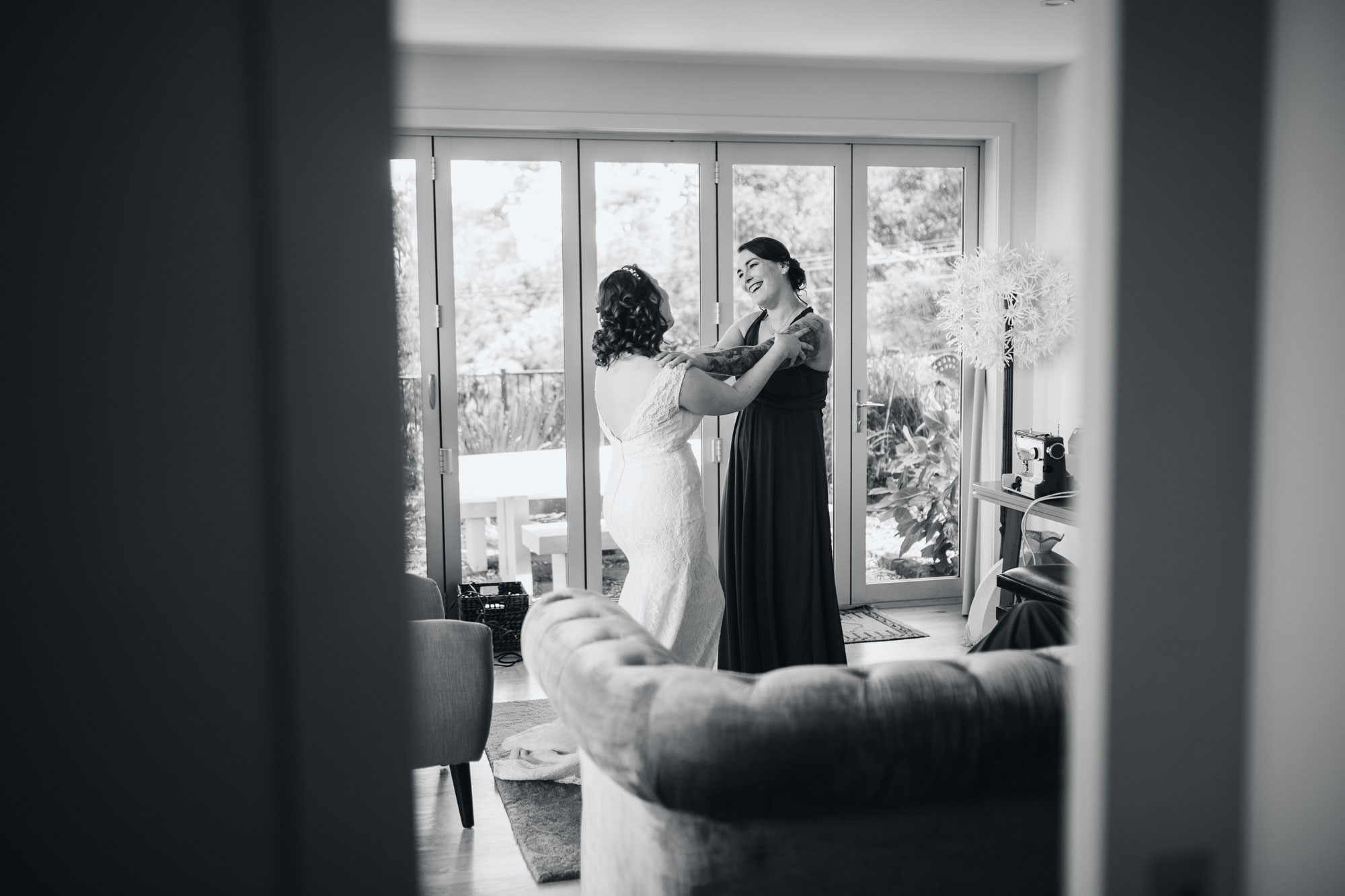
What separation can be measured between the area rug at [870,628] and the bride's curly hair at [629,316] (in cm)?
209

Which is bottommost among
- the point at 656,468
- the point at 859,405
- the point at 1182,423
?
the point at 656,468

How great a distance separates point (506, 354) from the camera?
4.95 m

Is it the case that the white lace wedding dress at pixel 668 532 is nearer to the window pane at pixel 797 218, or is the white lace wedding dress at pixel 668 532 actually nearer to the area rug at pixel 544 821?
the area rug at pixel 544 821

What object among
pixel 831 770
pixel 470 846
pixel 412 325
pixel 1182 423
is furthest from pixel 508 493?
pixel 1182 423

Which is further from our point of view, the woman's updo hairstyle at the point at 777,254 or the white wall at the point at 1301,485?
the woman's updo hairstyle at the point at 777,254

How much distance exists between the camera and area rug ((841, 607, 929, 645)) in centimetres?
486

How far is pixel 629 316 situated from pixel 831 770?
6.26 ft

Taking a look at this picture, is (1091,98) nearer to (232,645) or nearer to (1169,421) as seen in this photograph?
(1169,421)

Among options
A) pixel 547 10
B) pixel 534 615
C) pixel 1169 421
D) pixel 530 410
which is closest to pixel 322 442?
pixel 1169 421

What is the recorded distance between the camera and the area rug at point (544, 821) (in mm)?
2674

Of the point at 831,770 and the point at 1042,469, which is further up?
the point at 1042,469

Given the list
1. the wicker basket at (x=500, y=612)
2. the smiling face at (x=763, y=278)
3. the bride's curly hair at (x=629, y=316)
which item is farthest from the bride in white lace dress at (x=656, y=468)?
the wicker basket at (x=500, y=612)

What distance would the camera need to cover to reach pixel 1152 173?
3.13ft

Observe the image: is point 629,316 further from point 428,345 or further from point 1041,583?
point 428,345
